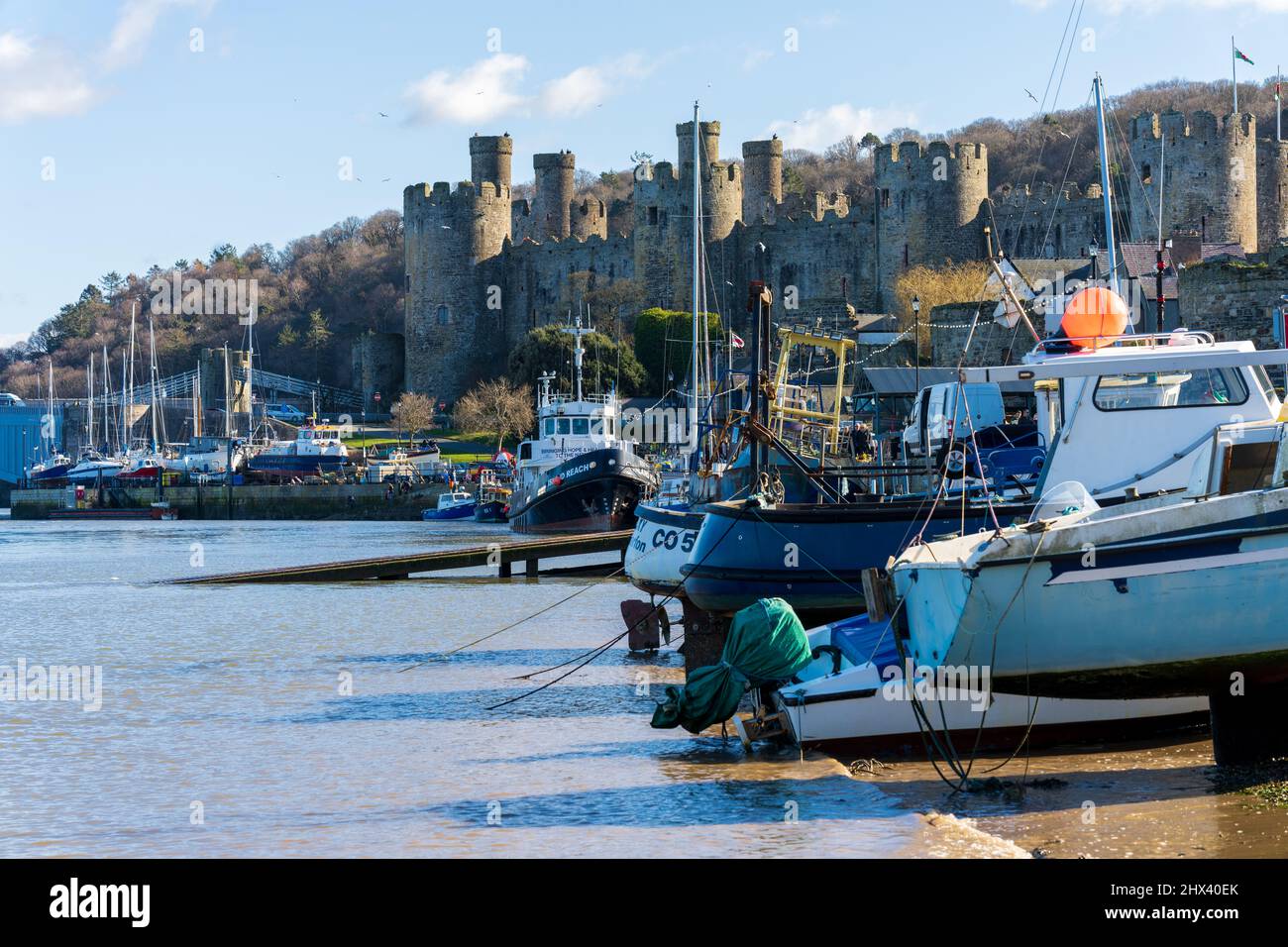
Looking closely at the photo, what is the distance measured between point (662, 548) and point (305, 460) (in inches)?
1946

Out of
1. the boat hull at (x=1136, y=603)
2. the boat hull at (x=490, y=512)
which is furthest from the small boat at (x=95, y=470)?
the boat hull at (x=1136, y=603)

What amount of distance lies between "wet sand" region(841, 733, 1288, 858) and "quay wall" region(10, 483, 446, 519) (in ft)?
162

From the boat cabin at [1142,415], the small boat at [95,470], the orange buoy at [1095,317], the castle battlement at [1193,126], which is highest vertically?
the castle battlement at [1193,126]

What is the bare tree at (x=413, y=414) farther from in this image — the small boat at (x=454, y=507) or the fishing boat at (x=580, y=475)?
the fishing boat at (x=580, y=475)

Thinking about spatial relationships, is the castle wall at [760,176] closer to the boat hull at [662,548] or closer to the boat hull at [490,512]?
the boat hull at [490,512]

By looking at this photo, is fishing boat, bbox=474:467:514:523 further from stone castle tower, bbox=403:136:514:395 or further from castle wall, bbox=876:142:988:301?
stone castle tower, bbox=403:136:514:395

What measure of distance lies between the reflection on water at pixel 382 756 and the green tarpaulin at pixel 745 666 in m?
0.27

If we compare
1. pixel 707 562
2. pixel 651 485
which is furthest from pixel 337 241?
pixel 707 562

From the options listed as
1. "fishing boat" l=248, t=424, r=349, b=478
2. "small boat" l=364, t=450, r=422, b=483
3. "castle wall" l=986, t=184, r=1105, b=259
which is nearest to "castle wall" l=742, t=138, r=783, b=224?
"castle wall" l=986, t=184, r=1105, b=259

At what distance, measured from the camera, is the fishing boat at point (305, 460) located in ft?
213

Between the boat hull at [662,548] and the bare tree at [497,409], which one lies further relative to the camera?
the bare tree at [497,409]

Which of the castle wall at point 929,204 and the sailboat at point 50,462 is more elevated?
the castle wall at point 929,204

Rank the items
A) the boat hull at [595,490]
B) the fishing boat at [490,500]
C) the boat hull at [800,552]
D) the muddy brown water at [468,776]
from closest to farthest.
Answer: the muddy brown water at [468,776] < the boat hull at [800,552] < the boat hull at [595,490] < the fishing boat at [490,500]

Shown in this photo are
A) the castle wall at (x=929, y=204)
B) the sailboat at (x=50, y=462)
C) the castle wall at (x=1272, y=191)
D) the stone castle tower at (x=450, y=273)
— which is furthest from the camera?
the sailboat at (x=50, y=462)
